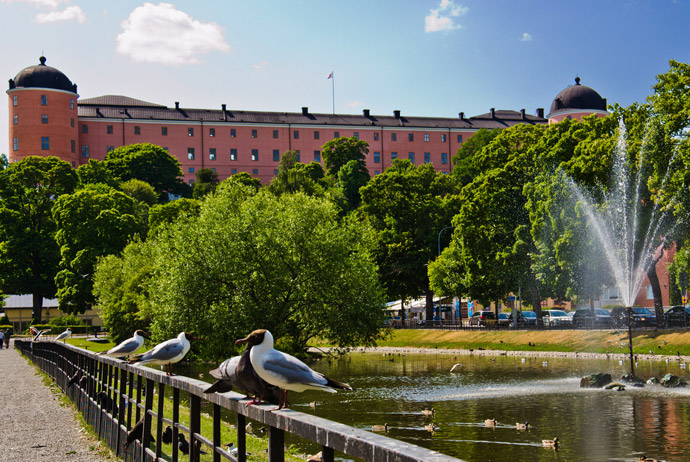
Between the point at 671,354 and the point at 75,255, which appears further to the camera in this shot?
the point at 75,255

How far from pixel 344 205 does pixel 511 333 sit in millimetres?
52647

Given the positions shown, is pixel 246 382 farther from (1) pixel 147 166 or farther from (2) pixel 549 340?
(1) pixel 147 166

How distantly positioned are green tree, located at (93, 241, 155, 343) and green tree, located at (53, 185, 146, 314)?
1587 cm

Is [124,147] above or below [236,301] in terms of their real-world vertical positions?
above

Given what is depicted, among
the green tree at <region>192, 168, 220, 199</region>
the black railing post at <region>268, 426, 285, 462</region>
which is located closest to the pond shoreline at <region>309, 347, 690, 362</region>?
the black railing post at <region>268, 426, 285, 462</region>

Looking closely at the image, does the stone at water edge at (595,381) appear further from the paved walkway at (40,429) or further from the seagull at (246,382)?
the seagull at (246,382)

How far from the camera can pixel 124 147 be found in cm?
13650

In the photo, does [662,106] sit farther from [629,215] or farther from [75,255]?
[75,255]

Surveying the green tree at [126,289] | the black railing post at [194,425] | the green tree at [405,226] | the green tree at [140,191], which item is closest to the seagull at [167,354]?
the black railing post at [194,425]

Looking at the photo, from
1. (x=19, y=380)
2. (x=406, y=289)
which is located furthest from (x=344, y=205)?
(x=19, y=380)

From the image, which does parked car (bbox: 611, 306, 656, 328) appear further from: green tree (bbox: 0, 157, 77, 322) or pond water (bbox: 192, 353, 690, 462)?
green tree (bbox: 0, 157, 77, 322)

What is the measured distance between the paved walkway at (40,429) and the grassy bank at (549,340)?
23.1 metres

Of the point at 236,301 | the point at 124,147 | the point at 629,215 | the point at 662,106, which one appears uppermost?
the point at 124,147

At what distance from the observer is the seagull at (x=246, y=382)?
624cm
